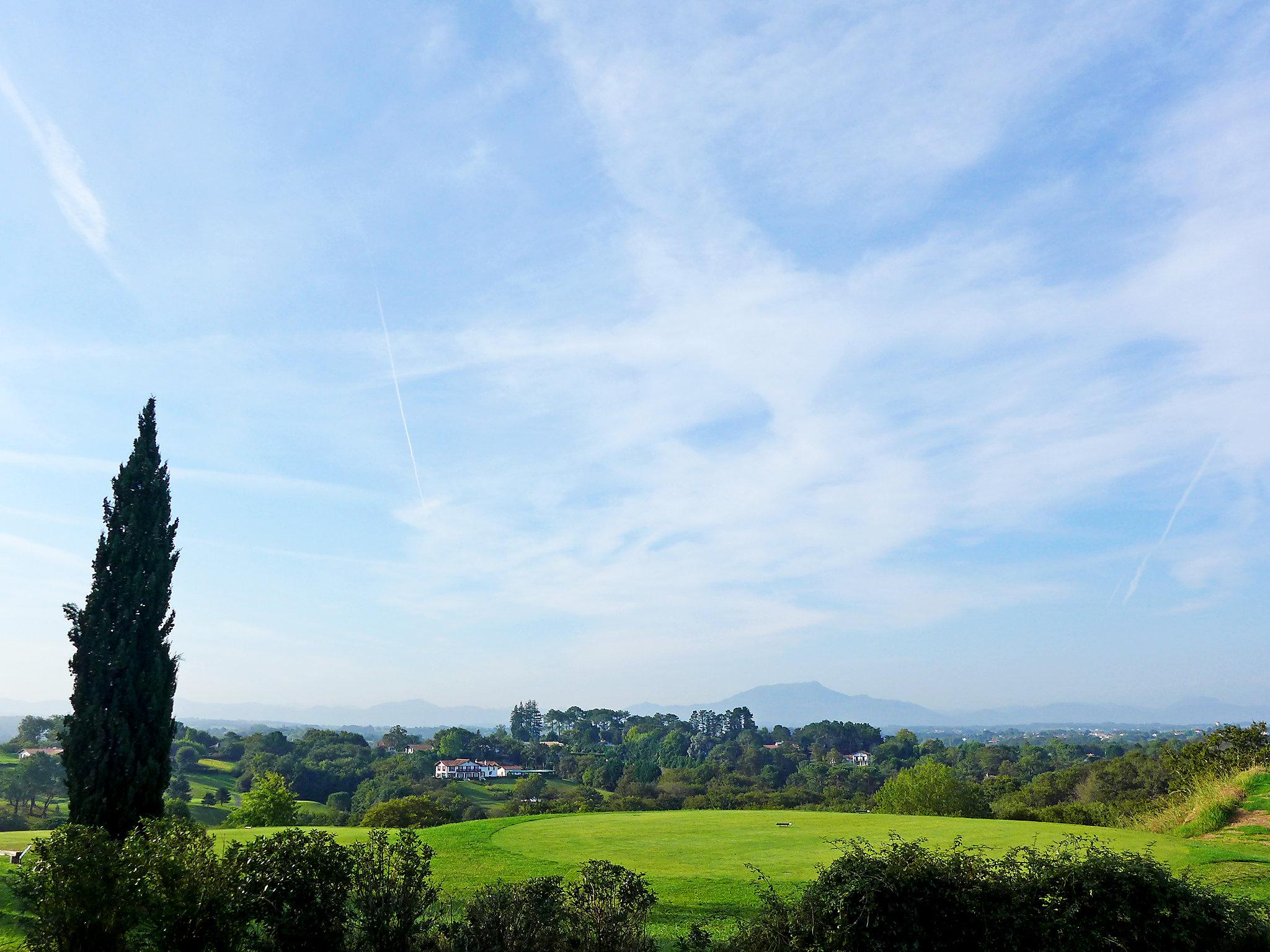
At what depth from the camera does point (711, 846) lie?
2281 centimetres

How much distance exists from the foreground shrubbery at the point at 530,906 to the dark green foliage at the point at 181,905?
0.05 ft

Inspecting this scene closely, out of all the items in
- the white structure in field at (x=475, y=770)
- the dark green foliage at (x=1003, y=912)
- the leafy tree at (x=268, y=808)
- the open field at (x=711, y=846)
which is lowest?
the white structure in field at (x=475, y=770)

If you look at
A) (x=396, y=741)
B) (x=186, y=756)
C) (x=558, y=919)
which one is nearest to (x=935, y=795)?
(x=558, y=919)

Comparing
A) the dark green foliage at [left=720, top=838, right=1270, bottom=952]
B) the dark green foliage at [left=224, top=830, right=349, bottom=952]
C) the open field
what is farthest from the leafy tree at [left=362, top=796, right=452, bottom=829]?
the dark green foliage at [left=720, top=838, right=1270, bottom=952]

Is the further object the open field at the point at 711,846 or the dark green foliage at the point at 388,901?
the open field at the point at 711,846

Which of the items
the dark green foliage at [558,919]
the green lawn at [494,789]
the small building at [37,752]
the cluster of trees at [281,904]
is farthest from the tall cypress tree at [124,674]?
the green lawn at [494,789]

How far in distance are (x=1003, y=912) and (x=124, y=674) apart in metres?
15.1

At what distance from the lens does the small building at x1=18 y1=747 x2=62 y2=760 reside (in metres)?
67.9

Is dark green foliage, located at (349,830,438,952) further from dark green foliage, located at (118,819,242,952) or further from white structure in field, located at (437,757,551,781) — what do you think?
white structure in field, located at (437,757,551,781)

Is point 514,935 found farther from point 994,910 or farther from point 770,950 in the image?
point 994,910

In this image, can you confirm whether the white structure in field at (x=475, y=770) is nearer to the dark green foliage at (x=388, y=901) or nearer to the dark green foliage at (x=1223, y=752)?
the dark green foliage at (x=1223, y=752)

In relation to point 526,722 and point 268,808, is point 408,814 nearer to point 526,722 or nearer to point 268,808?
point 268,808

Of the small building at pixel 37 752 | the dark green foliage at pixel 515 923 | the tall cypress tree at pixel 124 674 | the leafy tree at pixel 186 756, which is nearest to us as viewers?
the dark green foliage at pixel 515 923

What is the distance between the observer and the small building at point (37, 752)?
2675 inches
